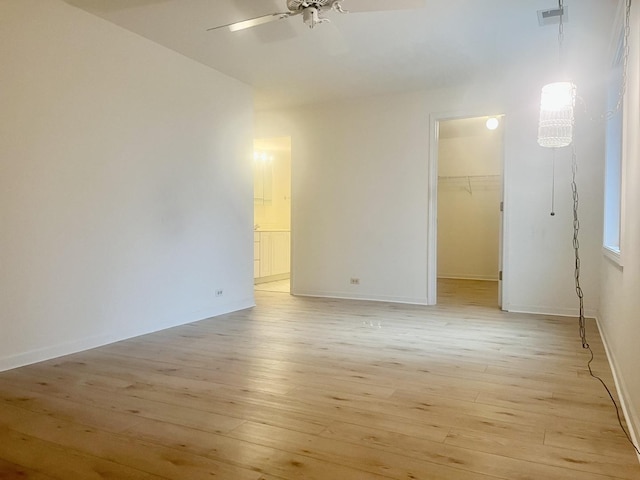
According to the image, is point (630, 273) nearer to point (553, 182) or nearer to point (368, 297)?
point (553, 182)

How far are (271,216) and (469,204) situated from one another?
11.7ft

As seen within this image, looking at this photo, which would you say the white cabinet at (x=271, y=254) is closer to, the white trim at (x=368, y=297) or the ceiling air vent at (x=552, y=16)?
the white trim at (x=368, y=297)

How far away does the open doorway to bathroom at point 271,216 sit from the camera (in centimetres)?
712

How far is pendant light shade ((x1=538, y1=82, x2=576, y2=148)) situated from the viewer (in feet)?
11.3

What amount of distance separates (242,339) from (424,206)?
276cm

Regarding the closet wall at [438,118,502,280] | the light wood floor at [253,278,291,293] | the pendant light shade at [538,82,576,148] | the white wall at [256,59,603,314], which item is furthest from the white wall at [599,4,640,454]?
the closet wall at [438,118,502,280]

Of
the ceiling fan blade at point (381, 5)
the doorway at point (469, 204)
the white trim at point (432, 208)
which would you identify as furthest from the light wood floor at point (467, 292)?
the ceiling fan blade at point (381, 5)

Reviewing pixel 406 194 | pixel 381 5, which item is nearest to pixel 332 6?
pixel 381 5

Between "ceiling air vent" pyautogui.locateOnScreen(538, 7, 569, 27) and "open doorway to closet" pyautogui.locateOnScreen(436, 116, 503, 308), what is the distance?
4.02 m

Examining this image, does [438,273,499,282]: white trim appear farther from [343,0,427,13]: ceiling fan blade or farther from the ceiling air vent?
[343,0,427,13]: ceiling fan blade

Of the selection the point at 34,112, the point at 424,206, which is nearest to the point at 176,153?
the point at 34,112

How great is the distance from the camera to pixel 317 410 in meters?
2.21

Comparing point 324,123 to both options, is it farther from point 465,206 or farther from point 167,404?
point 167,404

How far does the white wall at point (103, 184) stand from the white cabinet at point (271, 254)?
2127 mm
